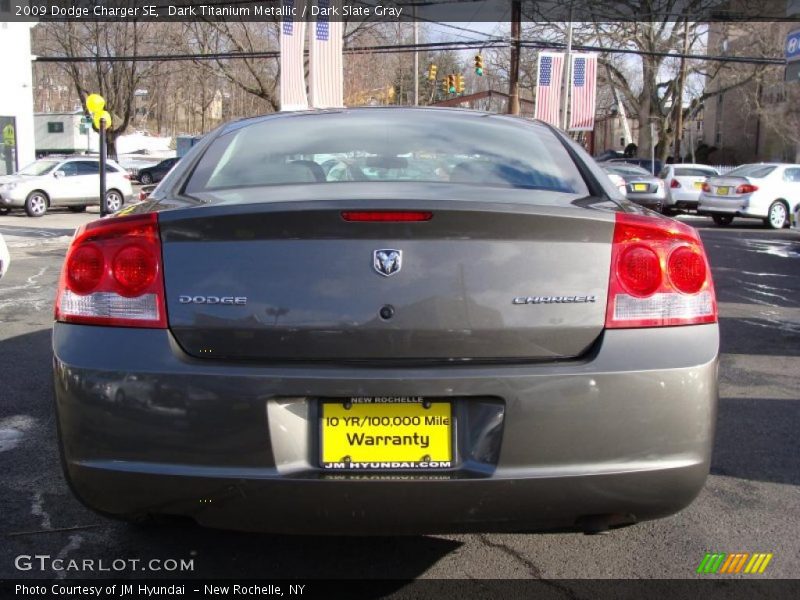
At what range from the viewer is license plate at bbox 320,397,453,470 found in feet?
7.52

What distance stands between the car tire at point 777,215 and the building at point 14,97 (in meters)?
23.4

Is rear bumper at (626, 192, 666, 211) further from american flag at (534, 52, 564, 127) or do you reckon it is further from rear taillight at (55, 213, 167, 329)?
american flag at (534, 52, 564, 127)

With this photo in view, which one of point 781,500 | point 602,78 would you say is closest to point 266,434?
point 781,500

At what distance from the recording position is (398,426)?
7.55 feet

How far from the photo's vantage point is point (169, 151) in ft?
234

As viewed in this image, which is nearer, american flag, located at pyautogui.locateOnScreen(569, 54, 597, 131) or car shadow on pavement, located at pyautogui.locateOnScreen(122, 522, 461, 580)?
car shadow on pavement, located at pyautogui.locateOnScreen(122, 522, 461, 580)

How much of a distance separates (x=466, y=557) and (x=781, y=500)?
1545 millimetres

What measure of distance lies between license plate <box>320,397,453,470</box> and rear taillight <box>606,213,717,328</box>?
1.96 feet

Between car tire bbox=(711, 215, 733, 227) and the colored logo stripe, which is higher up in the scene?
car tire bbox=(711, 215, 733, 227)

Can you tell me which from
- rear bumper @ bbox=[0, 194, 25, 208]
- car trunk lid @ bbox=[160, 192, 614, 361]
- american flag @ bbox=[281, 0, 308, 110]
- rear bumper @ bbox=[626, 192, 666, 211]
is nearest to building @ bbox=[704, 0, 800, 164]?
american flag @ bbox=[281, 0, 308, 110]

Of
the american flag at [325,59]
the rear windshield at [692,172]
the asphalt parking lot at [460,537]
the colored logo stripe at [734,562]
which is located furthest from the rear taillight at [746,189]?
the colored logo stripe at [734,562]

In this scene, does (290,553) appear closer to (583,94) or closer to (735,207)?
(735,207)

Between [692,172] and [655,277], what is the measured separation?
21.9 metres

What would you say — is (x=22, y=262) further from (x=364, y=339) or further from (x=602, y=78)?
(x=602, y=78)
